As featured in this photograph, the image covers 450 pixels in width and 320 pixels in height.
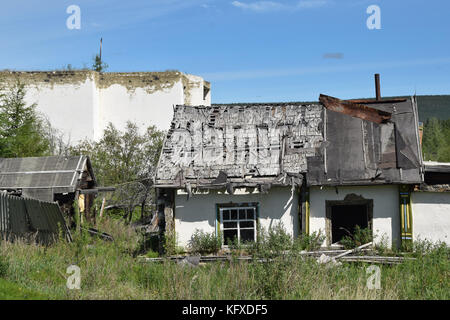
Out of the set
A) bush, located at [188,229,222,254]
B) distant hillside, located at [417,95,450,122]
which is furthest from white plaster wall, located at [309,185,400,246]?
distant hillside, located at [417,95,450,122]

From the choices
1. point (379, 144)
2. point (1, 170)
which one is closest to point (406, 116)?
point (379, 144)

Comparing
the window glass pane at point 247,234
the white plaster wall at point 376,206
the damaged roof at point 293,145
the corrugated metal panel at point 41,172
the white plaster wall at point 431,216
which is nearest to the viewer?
the white plaster wall at point 431,216

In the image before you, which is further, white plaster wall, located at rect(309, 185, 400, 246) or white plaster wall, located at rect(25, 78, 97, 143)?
white plaster wall, located at rect(25, 78, 97, 143)

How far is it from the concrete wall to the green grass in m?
20.2

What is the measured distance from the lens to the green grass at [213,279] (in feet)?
31.6

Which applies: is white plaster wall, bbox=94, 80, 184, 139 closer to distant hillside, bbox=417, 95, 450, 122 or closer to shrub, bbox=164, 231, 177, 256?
shrub, bbox=164, 231, 177, 256

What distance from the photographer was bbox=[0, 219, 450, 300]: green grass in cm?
964

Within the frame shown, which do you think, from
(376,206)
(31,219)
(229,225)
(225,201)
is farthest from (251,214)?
(31,219)

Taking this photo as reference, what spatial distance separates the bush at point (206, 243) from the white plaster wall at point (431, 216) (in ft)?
18.2

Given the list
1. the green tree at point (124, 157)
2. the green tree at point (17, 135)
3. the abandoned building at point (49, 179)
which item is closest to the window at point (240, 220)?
the abandoned building at point (49, 179)
